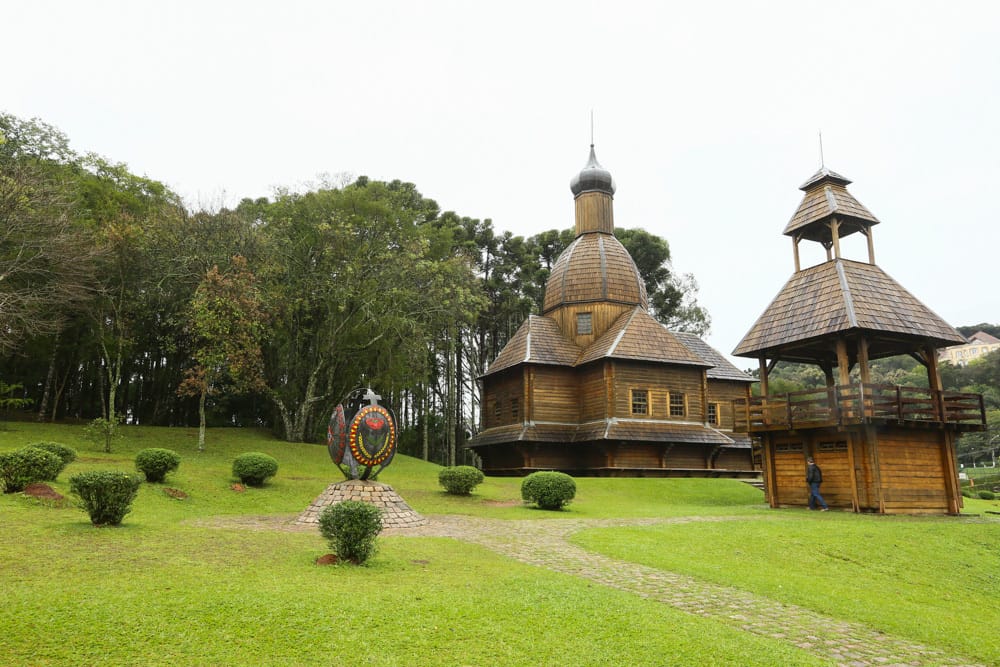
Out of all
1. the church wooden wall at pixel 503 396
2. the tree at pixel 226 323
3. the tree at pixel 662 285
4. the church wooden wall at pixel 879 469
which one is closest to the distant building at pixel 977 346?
the tree at pixel 662 285

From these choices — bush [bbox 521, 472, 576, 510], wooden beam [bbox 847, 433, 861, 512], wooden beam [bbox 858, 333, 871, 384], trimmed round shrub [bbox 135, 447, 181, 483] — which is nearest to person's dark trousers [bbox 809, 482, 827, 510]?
wooden beam [bbox 847, 433, 861, 512]

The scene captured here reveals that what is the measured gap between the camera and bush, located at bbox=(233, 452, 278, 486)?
811 inches

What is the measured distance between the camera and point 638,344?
31.0 meters

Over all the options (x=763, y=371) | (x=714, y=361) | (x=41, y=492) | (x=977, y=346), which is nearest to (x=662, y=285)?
(x=714, y=361)

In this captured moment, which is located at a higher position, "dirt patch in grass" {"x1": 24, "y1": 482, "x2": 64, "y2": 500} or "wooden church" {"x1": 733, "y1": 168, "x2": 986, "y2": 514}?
"wooden church" {"x1": 733, "y1": 168, "x2": 986, "y2": 514}

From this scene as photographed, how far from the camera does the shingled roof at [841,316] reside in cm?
1989

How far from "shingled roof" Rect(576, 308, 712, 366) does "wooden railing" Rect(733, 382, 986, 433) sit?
917 cm

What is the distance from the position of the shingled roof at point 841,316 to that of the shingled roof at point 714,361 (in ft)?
45.4

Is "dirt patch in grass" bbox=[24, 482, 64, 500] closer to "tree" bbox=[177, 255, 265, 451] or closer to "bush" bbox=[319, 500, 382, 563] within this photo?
"bush" bbox=[319, 500, 382, 563]

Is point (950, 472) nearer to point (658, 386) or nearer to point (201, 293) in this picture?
point (658, 386)

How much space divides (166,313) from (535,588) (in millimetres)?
28860

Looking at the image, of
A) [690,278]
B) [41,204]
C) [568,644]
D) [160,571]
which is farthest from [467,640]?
[690,278]

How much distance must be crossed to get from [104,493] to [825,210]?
69.5 ft

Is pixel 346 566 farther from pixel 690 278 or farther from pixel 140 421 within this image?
pixel 690 278
